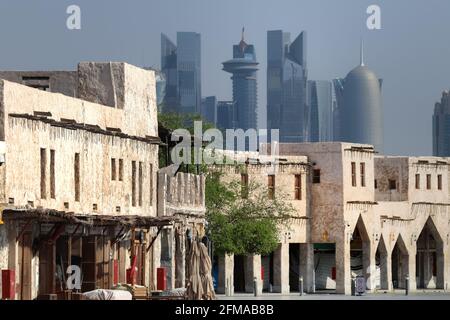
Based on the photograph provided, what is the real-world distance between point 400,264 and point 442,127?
2760 inches

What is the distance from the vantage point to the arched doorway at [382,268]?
4449 inches

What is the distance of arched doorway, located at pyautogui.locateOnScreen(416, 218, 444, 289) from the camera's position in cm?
12094

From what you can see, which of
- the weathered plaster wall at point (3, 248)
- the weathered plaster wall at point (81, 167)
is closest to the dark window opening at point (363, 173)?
the weathered plaster wall at point (81, 167)

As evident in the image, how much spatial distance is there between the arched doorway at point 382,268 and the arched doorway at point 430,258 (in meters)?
7.00

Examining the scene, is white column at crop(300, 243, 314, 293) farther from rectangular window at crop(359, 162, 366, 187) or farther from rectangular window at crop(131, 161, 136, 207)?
rectangular window at crop(131, 161, 136, 207)

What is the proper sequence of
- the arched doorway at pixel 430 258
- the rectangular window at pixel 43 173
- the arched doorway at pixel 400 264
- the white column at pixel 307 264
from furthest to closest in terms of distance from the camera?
the arched doorway at pixel 430 258 → the arched doorway at pixel 400 264 → the white column at pixel 307 264 → the rectangular window at pixel 43 173

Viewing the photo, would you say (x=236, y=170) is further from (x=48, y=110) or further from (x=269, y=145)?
(x=48, y=110)

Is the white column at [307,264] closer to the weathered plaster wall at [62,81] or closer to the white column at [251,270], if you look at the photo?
the white column at [251,270]

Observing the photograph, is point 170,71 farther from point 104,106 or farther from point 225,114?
point 104,106

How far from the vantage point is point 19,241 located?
205 ft

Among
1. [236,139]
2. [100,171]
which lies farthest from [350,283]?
[100,171]

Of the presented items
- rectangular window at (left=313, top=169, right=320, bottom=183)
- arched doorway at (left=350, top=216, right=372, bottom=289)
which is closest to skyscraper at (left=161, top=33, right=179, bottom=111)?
arched doorway at (left=350, top=216, right=372, bottom=289)

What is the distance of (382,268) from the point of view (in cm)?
11369

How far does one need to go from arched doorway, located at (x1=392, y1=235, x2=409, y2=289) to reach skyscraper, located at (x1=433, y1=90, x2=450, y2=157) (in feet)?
198
